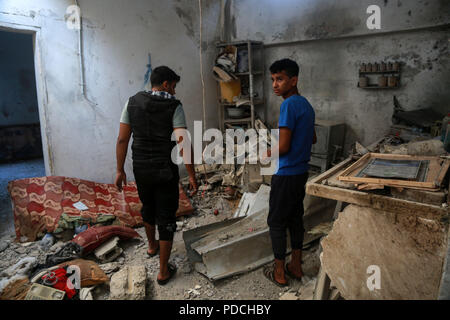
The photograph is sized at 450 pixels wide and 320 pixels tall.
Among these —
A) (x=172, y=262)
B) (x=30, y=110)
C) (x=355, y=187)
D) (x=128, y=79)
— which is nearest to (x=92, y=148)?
(x=128, y=79)

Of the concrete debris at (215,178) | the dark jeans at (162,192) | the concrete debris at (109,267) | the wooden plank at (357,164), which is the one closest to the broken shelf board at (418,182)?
the wooden plank at (357,164)

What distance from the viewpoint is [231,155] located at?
5070 mm

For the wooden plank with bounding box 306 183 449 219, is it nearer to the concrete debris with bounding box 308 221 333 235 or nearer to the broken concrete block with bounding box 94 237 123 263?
the concrete debris with bounding box 308 221 333 235

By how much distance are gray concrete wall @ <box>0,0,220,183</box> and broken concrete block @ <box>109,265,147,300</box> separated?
7.61 ft

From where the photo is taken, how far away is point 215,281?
9.10ft

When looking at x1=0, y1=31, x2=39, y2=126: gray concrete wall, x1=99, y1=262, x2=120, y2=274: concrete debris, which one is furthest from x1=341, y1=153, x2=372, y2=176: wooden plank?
x1=0, y1=31, x2=39, y2=126: gray concrete wall

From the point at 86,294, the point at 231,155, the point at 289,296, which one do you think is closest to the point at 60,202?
the point at 86,294

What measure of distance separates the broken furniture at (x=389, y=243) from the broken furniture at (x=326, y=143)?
113 inches

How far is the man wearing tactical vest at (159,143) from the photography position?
2.52 m

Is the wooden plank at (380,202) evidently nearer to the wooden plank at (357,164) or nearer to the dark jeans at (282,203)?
the wooden plank at (357,164)

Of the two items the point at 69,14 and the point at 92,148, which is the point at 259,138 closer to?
the point at 92,148

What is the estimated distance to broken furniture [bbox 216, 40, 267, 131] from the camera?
5.45 metres
